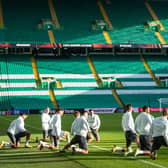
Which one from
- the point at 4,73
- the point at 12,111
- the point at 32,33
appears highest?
the point at 32,33

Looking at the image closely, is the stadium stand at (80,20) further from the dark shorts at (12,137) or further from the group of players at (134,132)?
the group of players at (134,132)

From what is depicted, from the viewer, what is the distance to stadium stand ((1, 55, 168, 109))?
2042 inches

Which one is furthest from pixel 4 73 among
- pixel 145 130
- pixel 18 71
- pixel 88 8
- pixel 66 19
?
pixel 145 130

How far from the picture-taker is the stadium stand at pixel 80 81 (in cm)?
5188

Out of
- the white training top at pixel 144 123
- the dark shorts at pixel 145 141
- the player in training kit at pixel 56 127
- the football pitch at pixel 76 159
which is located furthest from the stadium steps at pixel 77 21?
the dark shorts at pixel 145 141

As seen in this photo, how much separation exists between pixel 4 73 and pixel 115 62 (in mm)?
13640

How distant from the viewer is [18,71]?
179 ft

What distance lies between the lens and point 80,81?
2173 inches

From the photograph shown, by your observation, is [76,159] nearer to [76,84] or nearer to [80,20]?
[76,84]

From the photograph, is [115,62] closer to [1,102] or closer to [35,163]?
[1,102]

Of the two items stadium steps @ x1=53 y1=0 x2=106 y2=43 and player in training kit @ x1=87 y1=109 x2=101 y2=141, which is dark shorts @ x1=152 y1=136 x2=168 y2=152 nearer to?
player in training kit @ x1=87 y1=109 x2=101 y2=141

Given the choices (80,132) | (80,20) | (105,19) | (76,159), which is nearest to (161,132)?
(76,159)

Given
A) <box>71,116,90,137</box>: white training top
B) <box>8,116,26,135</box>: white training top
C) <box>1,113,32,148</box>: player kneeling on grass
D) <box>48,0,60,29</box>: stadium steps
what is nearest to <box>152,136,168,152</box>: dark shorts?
<box>71,116,90,137</box>: white training top

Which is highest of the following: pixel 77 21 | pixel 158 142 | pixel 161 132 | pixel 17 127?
pixel 77 21
